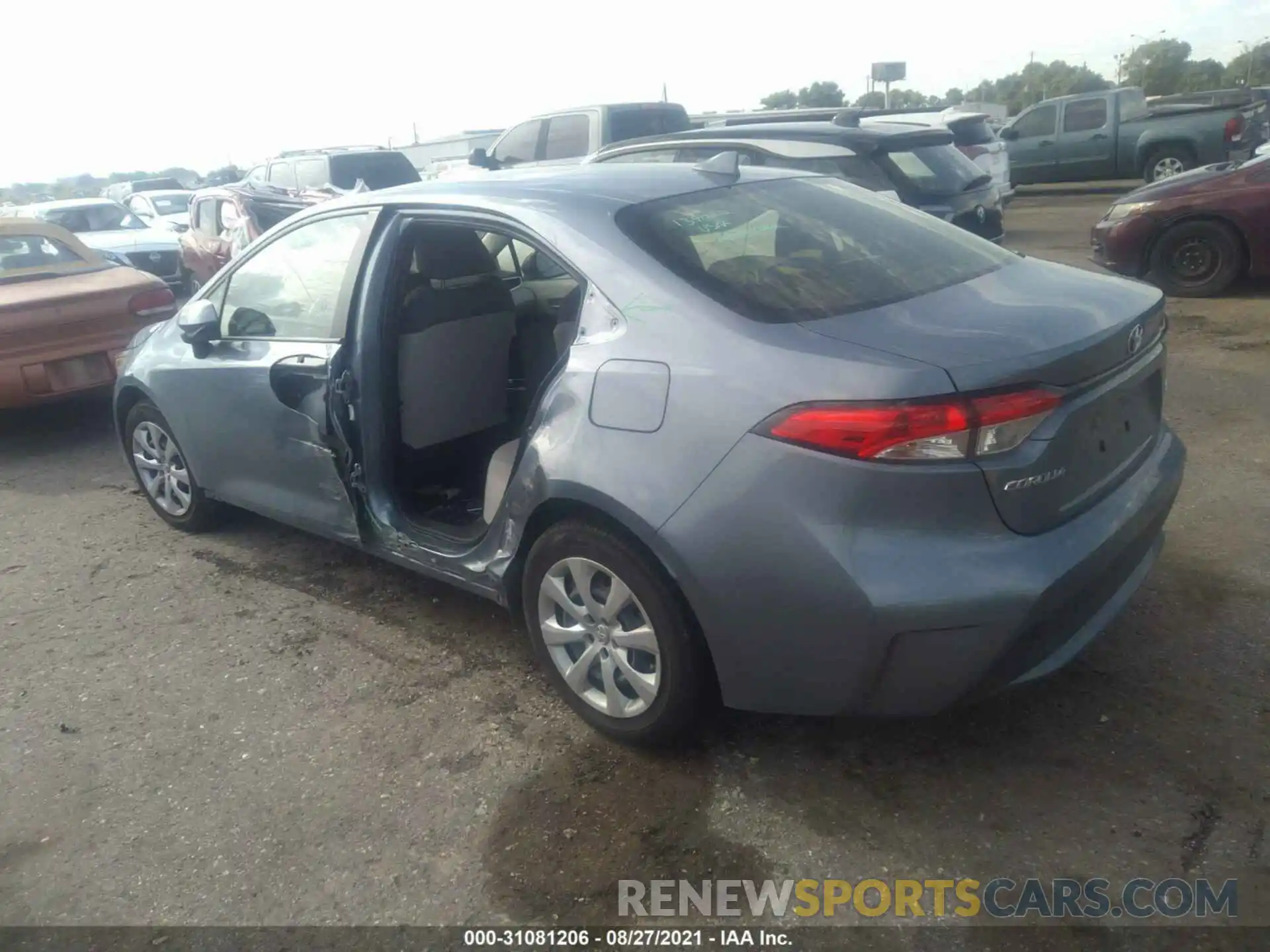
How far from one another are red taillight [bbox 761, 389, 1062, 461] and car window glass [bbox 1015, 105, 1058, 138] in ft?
60.2

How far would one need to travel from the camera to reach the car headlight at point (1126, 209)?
8.48m

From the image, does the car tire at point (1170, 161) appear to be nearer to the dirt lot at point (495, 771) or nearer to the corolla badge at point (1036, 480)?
the dirt lot at point (495, 771)

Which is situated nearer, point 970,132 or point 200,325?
point 200,325

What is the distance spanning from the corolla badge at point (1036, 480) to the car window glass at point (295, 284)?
2386 mm

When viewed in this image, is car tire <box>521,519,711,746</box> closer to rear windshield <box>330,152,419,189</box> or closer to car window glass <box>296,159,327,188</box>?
rear windshield <box>330,152,419,189</box>

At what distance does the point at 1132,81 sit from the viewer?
61.3 metres

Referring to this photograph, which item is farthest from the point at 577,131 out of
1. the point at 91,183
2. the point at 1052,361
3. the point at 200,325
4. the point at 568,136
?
the point at 91,183

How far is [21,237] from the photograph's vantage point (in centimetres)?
735

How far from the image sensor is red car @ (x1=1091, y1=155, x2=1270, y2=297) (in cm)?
805

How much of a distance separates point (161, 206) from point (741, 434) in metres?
19.6

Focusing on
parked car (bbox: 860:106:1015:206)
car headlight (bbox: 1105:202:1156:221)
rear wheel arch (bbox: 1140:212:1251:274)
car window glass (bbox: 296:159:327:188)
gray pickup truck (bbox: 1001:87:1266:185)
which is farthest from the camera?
gray pickup truck (bbox: 1001:87:1266:185)

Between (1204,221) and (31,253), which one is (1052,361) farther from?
(31,253)

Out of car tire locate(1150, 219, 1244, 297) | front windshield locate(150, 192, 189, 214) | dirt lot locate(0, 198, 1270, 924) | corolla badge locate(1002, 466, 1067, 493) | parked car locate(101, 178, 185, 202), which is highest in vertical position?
parked car locate(101, 178, 185, 202)

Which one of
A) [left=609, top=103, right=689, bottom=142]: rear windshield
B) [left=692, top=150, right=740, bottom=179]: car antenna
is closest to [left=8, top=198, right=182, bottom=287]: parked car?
[left=609, top=103, right=689, bottom=142]: rear windshield
